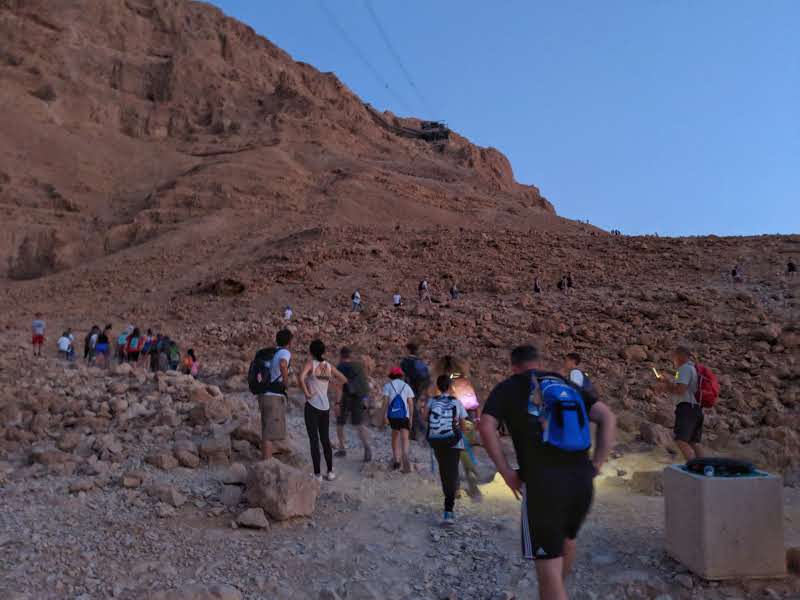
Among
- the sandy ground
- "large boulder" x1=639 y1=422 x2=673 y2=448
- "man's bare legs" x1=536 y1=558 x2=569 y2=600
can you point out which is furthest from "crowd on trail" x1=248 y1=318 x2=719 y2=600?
"large boulder" x1=639 y1=422 x2=673 y2=448

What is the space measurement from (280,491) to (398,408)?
1829 millimetres

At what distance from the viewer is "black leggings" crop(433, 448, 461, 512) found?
532cm

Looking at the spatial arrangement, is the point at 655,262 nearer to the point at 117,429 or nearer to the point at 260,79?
the point at 117,429

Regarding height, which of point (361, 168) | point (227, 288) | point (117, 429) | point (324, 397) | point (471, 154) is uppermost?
point (471, 154)

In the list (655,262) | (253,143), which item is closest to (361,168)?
(253,143)

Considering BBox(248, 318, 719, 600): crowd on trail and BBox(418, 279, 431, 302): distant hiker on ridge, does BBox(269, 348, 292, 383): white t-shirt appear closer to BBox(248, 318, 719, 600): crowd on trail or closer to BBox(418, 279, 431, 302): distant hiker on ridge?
BBox(248, 318, 719, 600): crowd on trail

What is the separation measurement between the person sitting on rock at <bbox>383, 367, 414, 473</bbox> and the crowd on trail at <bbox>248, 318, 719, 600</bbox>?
0.01 m

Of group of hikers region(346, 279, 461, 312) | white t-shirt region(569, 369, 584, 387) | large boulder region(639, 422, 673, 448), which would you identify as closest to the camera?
white t-shirt region(569, 369, 584, 387)

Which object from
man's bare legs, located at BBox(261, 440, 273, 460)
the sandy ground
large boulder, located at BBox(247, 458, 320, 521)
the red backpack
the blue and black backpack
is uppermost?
the red backpack

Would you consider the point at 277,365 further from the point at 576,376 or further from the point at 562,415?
the point at 562,415

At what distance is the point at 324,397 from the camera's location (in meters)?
6.28

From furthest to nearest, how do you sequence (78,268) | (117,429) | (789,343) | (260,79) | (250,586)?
(260,79) < (78,268) < (789,343) < (117,429) < (250,586)

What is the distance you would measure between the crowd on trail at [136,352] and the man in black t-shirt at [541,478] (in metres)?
10.1

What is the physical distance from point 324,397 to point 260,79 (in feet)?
195
